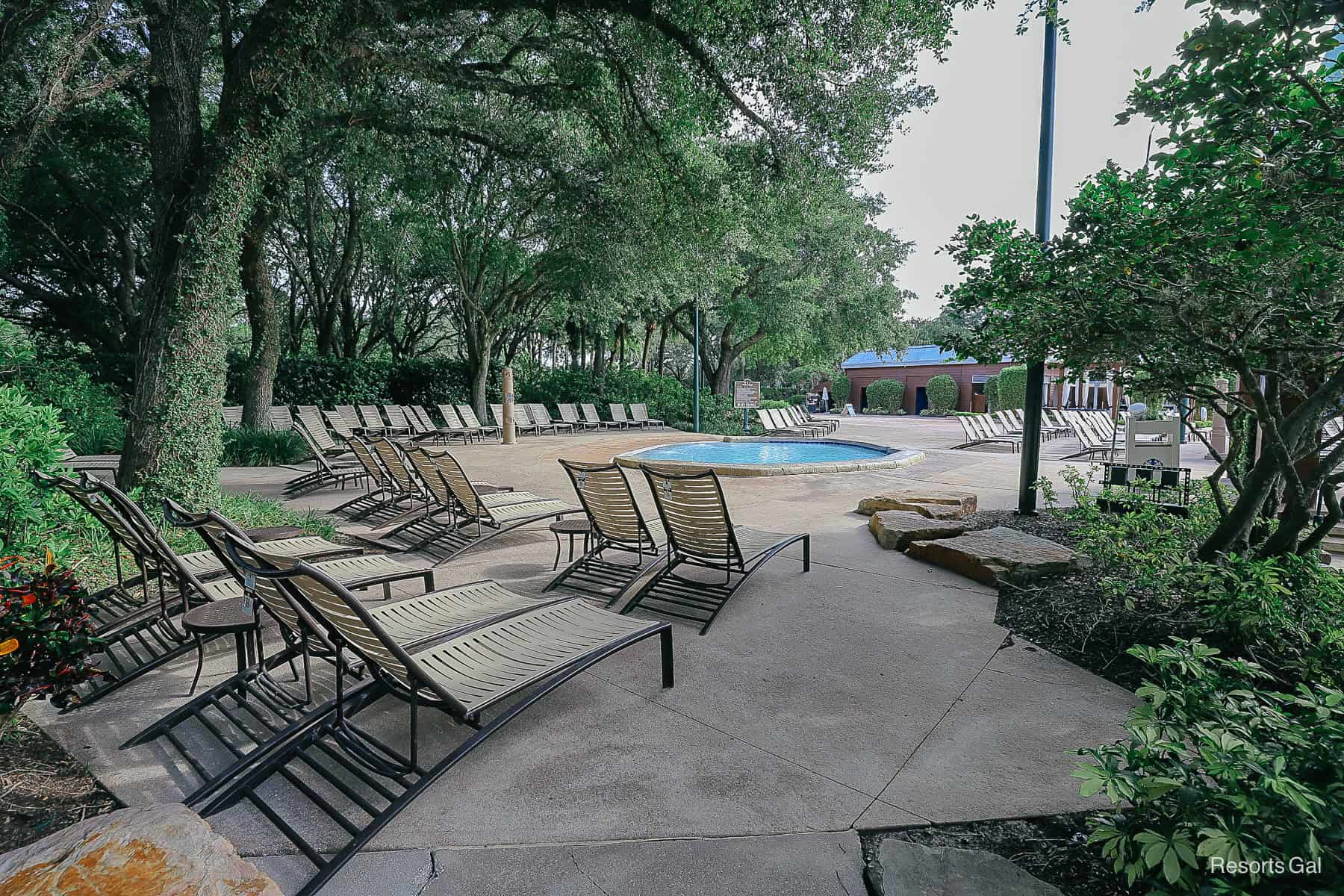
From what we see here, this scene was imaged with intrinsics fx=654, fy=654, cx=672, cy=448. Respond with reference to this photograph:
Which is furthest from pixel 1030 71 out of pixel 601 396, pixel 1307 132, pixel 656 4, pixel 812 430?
pixel 601 396

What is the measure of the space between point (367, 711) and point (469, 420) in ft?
54.1

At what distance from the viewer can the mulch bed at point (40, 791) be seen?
2.02m

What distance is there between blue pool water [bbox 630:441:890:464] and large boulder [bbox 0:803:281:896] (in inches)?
454

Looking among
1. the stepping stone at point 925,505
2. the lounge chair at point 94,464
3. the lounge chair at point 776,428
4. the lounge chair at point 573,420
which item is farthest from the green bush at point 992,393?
the lounge chair at point 94,464

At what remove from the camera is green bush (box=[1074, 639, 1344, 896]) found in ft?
4.26

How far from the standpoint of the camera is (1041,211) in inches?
251

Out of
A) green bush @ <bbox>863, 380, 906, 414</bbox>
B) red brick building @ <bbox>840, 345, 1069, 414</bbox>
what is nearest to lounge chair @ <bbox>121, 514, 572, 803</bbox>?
red brick building @ <bbox>840, 345, 1069, 414</bbox>

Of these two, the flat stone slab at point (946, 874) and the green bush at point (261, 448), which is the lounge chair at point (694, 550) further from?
the green bush at point (261, 448)

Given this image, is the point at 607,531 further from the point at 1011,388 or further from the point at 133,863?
the point at 1011,388

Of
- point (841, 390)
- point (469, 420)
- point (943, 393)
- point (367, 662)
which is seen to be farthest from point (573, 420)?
point (841, 390)

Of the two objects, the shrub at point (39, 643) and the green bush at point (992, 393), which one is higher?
the green bush at point (992, 393)

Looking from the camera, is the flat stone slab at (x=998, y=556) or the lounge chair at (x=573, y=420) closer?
the flat stone slab at (x=998, y=556)

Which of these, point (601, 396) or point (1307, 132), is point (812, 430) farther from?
point (1307, 132)

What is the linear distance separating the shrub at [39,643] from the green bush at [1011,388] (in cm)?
3475
